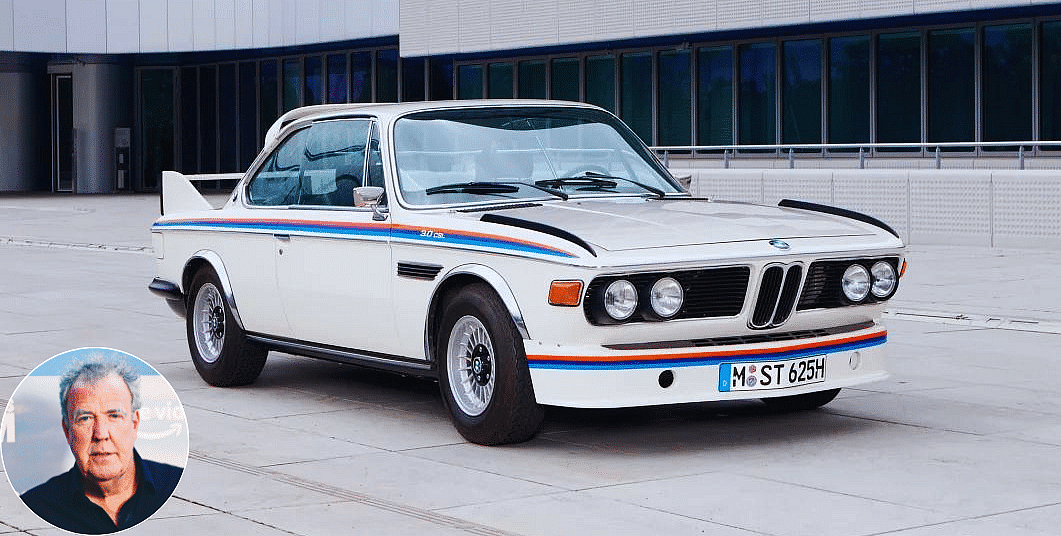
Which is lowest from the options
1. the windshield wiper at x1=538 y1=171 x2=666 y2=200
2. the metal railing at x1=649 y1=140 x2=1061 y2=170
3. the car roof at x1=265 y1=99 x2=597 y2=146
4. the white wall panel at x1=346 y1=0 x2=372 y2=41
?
the windshield wiper at x1=538 y1=171 x2=666 y2=200

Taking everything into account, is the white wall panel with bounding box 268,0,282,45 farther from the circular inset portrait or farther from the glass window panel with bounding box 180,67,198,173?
the circular inset portrait

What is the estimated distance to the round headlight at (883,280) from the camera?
791cm

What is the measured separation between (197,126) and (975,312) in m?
40.6

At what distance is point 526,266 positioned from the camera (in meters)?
7.29

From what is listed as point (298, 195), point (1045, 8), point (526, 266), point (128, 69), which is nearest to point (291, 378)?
point (298, 195)

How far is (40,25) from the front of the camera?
43.7 meters

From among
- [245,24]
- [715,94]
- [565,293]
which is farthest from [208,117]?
[565,293]

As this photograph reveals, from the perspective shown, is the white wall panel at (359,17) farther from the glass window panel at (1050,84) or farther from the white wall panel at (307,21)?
the glass window panel at (1050,84)

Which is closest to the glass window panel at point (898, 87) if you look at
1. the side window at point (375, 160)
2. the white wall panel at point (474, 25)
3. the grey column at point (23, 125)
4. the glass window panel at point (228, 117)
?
the white wall panel at point (474, 25)

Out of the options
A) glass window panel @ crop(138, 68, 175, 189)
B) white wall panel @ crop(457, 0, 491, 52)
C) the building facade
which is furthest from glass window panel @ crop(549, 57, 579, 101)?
glass window panel @ crop(138, 68, 175, 189)

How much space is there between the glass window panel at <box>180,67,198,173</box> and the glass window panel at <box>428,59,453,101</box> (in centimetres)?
1114

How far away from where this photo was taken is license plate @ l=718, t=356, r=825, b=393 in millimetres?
7242

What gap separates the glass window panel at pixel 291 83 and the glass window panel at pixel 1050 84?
2322 centimetres

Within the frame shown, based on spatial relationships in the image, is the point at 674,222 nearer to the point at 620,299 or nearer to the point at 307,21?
the point at 620,299
